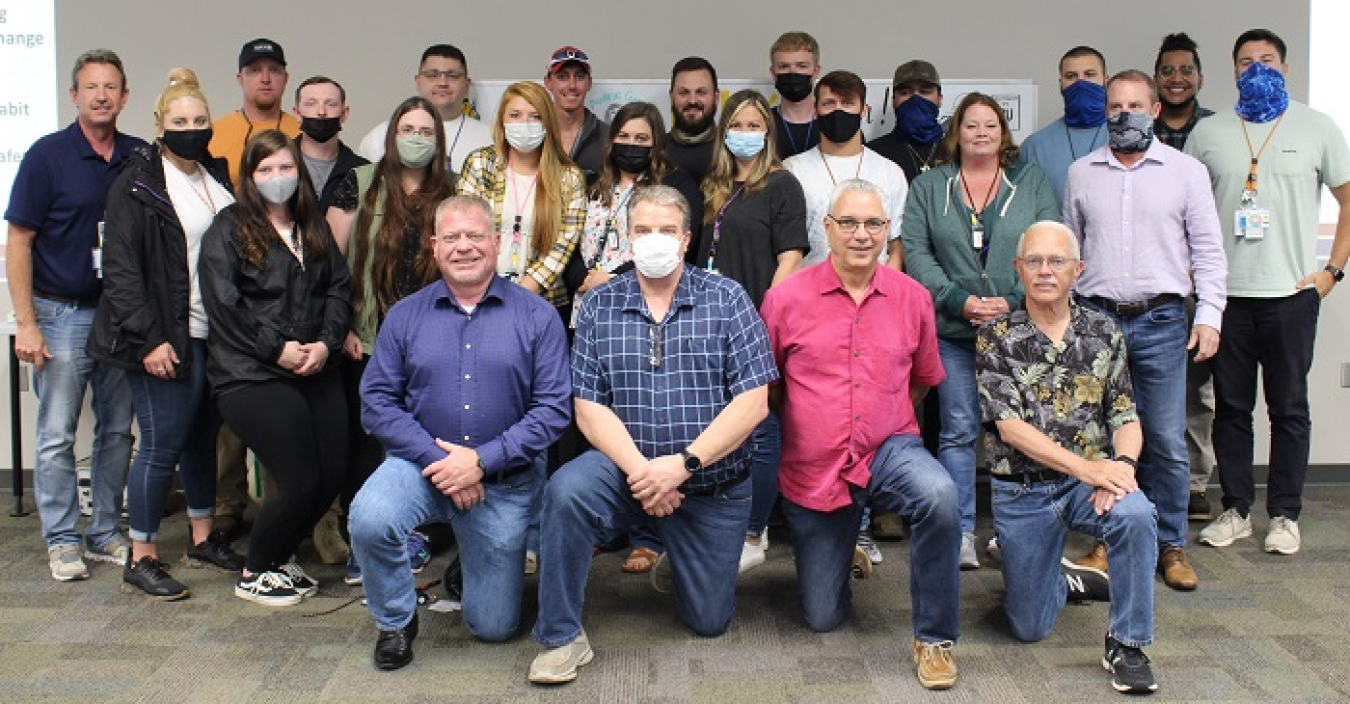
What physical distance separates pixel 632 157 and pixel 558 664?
1573 millimetres

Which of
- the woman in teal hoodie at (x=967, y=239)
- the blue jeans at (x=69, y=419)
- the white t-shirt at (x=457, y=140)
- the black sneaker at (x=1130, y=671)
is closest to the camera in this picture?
the black sneaker at (x=1130, y=671)

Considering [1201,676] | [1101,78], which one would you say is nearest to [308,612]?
[1201,676]

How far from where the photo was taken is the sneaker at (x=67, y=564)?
3.73 m

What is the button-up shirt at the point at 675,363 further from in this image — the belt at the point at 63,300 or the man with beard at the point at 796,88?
the belt at the point at 63,300

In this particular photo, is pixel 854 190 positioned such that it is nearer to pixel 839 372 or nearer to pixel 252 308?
pixel 839 372

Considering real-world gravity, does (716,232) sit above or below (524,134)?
below

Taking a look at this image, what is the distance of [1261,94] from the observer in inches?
154

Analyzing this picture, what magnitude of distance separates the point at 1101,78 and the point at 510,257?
2199 mm

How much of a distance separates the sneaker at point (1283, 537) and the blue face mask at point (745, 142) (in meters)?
2.13

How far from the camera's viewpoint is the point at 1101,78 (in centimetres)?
429

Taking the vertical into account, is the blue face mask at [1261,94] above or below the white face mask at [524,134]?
above

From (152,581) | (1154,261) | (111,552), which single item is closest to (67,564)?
(111,552)

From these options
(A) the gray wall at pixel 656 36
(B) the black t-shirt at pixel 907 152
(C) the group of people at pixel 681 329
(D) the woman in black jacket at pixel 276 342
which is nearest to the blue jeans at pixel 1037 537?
(C) the group of people at pixel 681 329

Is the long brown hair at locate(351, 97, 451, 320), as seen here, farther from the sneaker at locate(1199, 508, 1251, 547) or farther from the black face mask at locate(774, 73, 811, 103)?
the sneaker at locate(1199, 508, 1251, 547)
